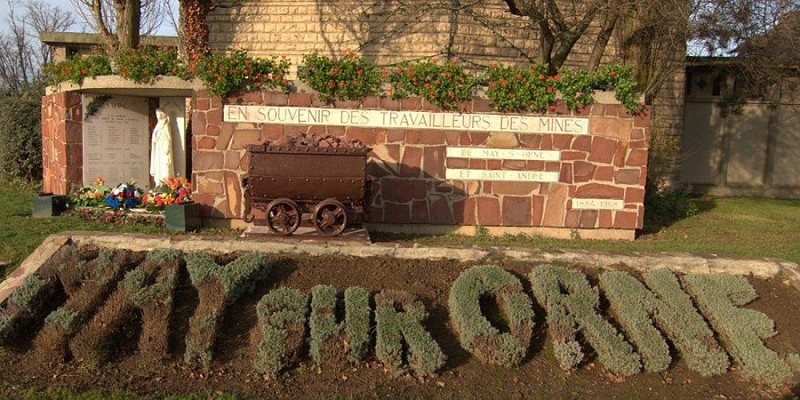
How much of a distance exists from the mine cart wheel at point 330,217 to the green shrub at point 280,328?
237 cm

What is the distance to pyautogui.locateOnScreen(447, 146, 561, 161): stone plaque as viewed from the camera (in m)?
8.91

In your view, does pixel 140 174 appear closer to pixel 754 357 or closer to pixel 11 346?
pixel 11 346

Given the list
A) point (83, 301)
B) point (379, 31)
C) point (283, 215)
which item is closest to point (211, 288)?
point (83, 301)

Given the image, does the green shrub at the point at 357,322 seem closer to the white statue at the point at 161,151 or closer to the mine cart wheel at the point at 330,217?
the mine cart wheel at the point at 330,217

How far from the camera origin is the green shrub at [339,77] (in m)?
8.57

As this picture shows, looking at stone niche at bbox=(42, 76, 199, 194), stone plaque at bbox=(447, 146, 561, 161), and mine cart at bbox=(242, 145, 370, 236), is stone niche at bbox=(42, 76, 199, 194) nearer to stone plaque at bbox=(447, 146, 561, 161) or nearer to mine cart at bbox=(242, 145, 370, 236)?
mine cart at bbox=(242, 145, 370, 236)

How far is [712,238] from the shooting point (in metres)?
9.78

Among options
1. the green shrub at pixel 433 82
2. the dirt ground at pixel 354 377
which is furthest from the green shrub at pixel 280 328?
the green shrub at pixel 433 82

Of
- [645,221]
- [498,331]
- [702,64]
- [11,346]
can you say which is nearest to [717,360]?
[498,331]

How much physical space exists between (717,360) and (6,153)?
45.9 feet

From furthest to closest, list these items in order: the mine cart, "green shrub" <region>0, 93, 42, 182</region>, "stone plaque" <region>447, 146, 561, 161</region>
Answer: "green shrub" <region>0, 93, 42, 182</region> < "stone plaque" <region>447, 146, 561, 161</region> < the mine cart

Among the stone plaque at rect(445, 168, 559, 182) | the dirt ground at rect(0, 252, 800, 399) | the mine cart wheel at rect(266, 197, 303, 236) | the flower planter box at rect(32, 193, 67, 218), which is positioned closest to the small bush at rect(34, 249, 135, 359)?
the dirt ground at rect(0, 252, 800, 399)

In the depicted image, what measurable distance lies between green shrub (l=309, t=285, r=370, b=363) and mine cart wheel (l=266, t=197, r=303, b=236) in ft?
8.05

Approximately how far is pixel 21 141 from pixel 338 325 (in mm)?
11988
